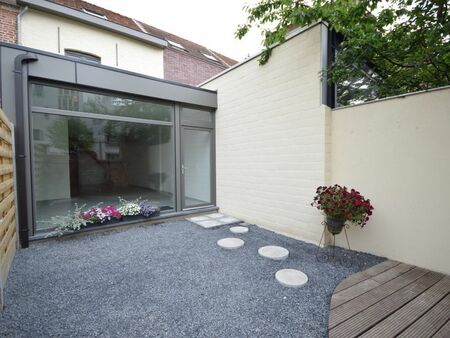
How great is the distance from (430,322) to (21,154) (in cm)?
473

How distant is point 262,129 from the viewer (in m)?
4.06

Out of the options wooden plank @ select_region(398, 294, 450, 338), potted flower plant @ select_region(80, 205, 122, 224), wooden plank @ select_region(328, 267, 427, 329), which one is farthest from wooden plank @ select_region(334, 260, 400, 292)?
potted flower plant @ select_region(80, 205, 122, 224)

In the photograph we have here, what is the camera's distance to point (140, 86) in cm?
412

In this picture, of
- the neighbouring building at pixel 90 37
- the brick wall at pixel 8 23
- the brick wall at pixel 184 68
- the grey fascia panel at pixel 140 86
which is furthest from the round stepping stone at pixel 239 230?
the brick wall at pixel 8 23

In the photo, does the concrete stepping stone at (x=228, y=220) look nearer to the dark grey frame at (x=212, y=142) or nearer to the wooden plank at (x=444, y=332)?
the dark grey frame at (x=212, y=142)

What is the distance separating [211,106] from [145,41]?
4.34m

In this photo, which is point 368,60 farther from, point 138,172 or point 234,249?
point 138,172

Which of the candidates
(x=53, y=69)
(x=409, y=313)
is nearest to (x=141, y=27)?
(x=53, y=69)

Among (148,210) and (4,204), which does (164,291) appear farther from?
(148,210)

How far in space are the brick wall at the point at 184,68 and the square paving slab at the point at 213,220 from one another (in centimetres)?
582

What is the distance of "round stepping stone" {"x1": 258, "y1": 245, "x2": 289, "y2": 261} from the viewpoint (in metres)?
2.78

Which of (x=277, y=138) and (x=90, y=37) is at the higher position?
(x=90, y=37)

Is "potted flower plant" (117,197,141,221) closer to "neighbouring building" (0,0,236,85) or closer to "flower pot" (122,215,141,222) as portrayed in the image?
"flower pot" (122,215,141,222)

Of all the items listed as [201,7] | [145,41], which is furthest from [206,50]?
[201,7]
